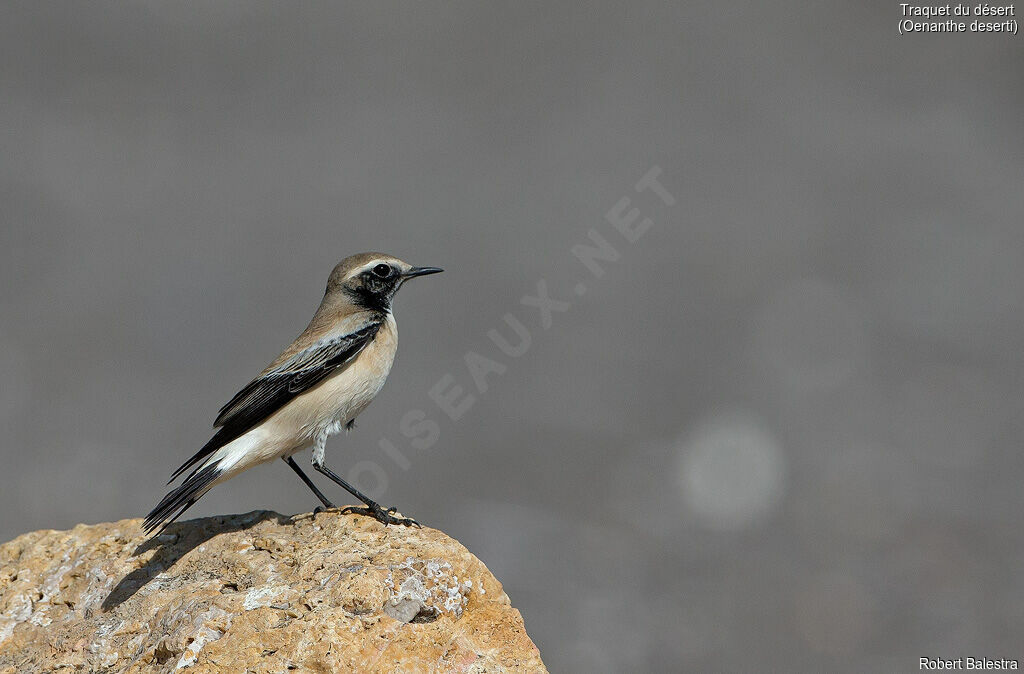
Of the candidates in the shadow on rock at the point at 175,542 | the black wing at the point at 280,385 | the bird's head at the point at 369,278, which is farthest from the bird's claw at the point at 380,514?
the bird's head at the point at 369,278

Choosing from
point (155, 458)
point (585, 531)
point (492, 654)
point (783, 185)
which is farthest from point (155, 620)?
point (783, 185)

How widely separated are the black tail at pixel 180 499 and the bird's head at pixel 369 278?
1.90 m

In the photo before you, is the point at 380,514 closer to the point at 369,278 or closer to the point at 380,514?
the point at 380,514

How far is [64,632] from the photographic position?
22.2ft

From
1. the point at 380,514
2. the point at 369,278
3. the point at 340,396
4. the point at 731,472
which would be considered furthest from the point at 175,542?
the point at 731,472

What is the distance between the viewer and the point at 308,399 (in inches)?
323

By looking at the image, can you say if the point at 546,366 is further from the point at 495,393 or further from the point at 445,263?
the point at 445,263

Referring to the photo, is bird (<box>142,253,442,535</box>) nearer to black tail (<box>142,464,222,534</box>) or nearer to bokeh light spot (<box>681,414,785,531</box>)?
black tail (<box>142,464,222,534</box>)

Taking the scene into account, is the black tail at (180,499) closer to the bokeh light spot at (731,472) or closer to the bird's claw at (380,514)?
the bird's claw at (380,514)

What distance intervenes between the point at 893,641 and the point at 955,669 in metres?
0.92

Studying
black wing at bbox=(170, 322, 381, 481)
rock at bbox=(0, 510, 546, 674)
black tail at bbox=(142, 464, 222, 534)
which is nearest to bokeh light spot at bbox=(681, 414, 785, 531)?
black wing at bbox=(170, 322, 381, 481)

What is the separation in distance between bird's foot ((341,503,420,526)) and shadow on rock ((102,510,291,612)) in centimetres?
46

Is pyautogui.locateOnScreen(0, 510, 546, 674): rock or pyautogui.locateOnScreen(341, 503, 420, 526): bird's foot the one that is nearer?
pyautogui.locateOnScreen(0, 510, 546, 674): rock

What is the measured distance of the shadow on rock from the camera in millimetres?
7012
